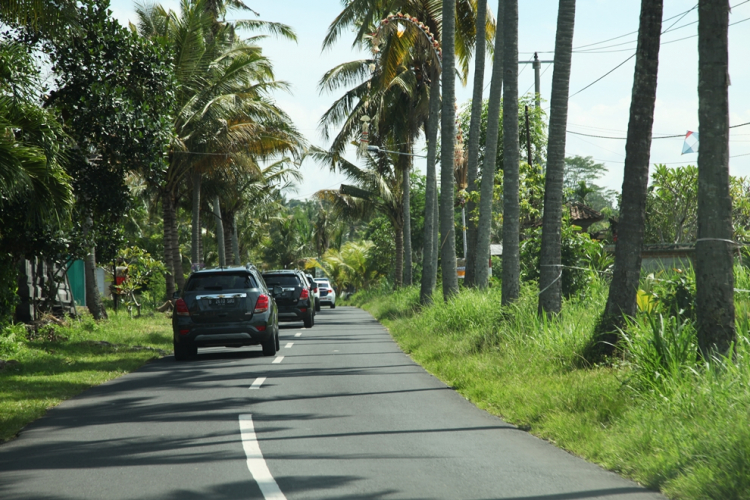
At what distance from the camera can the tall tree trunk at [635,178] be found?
10094 millimetres

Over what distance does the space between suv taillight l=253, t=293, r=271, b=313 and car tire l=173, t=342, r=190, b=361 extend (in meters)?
1.61

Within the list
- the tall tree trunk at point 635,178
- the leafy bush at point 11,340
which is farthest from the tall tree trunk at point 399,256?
the tall tree trunk at point 635,178

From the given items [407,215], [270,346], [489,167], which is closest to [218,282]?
[270,346]

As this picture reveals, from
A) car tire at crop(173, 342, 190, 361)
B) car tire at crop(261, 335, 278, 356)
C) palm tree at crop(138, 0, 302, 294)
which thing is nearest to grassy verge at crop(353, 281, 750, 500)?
car tire at crop(261, 335, 278, 356)

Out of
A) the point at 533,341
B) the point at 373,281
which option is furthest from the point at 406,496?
the point at 373,281

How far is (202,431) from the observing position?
8.21 metres

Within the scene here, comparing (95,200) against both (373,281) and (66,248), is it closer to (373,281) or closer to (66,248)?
(66,248)

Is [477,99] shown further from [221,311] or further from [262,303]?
[221,311]

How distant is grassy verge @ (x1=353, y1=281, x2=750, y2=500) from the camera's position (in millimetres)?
5809

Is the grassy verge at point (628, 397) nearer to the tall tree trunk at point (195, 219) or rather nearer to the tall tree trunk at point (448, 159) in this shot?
the tall tree trunk at point (448, 159)

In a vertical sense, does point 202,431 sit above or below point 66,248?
below

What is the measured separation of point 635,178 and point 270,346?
8450mm

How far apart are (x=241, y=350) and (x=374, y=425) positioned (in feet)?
34.3

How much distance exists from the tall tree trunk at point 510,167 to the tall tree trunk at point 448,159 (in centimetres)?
633
